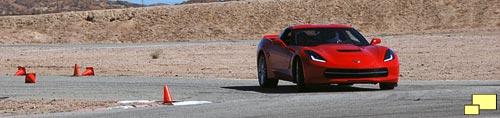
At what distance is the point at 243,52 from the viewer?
140 ft

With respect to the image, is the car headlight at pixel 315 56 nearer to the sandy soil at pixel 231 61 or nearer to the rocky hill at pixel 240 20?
the sandy soil at pixel 231 61

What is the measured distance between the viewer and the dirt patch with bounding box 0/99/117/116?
579 inches

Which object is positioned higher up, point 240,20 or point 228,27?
point 240,20

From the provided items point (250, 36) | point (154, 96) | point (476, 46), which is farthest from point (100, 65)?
point (250, 36)

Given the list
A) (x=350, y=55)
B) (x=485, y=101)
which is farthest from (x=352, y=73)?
(x=485, y=101)

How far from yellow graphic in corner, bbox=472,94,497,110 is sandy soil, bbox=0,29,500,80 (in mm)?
7618

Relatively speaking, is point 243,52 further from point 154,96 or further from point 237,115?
point 237,115

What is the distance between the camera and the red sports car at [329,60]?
54.2 feet

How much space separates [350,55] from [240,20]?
5883cm

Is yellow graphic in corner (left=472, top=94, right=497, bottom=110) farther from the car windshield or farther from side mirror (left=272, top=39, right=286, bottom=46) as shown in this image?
side mirror (left=272, top=39, right=286, bottom=46)

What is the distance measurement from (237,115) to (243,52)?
2965 centimetres

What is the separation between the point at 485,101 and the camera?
1384cm

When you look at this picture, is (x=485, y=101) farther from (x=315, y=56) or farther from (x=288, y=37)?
(x=288, y=37)

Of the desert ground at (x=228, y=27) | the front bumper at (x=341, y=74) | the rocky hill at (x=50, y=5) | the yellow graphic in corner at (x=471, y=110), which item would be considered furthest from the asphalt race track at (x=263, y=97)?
the rocky hill at (x=50, y=5)
